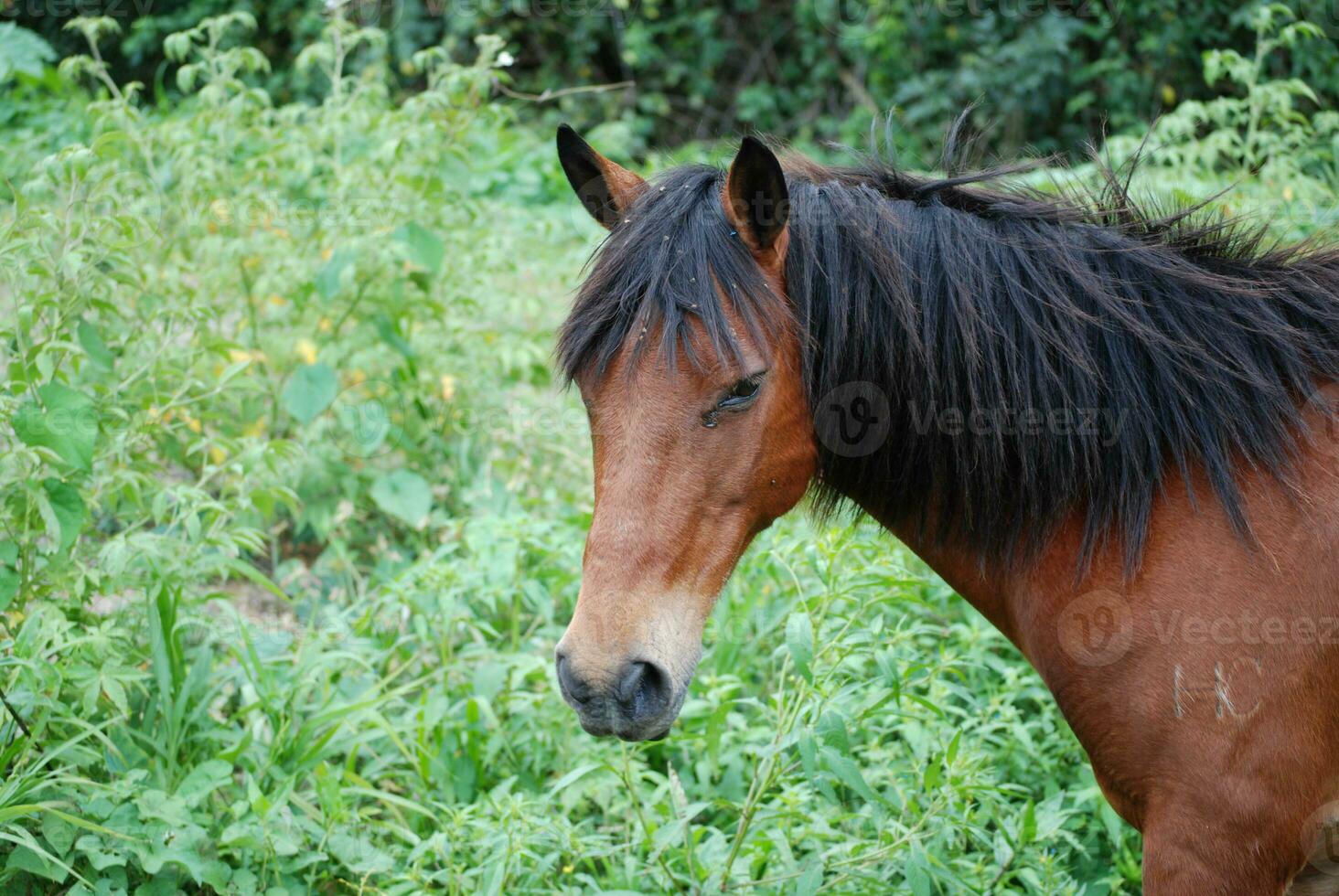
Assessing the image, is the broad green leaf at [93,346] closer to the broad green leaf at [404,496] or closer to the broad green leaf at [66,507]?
the broad green leaf at [66,507]

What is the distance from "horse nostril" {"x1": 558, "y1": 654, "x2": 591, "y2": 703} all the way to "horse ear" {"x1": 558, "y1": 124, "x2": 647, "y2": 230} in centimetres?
111

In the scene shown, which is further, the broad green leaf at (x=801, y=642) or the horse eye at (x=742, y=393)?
the broad green leaf at (x=801, y=642)

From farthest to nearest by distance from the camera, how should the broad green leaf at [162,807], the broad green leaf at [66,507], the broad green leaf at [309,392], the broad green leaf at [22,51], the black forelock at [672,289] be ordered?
1. the broad green leaf at [22,51]
2. the broad green leaf at [309,392]
3. the broad green leaf at [66,507]
4. the broad green leaf at [162,807]
5. the black forelock at [672,289]

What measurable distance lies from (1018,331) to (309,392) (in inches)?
126

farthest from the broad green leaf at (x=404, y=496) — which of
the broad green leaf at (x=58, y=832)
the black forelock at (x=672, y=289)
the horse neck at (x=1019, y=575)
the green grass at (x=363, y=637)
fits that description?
the horse neck at (x=1019, y=575)

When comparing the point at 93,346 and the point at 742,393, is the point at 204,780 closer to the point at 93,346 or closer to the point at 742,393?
the point at 93,346

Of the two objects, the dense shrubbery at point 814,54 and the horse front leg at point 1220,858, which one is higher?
the horse front leg at point 1220,858

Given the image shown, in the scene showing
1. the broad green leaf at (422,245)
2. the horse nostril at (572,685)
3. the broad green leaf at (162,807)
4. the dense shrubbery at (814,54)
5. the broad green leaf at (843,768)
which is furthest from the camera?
the dense shrubbery at (814,54)

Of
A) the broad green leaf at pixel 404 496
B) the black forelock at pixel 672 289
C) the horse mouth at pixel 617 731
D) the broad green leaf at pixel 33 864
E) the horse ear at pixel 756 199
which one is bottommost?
the broad green leaf at pixel 404 496

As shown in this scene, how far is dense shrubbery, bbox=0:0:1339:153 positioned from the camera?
8.48 meters

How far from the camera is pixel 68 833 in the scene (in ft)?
8.29

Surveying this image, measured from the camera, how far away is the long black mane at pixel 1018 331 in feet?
7.14

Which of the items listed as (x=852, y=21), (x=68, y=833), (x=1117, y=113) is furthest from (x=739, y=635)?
(x=852, y=21)

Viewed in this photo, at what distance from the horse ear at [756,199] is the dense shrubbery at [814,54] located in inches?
276
